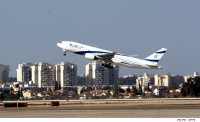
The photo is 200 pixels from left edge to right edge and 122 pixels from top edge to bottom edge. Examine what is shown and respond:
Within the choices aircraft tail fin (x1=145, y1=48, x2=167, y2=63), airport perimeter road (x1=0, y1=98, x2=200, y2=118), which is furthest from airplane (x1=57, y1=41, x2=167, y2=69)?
airport perimeter road (x1=0, y1=98, x2=200, y2=118)

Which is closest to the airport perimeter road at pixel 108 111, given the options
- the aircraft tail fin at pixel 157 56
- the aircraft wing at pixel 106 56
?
the aircraft wing at pixel 106 56

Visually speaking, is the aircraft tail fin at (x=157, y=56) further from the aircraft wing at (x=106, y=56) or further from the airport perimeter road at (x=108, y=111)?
the airport perimeter road at (x=108, y=111)

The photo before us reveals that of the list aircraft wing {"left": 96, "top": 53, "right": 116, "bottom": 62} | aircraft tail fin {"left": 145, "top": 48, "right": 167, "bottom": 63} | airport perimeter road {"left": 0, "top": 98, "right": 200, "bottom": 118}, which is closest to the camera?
airport perimeter road {"left": 0, "top": 98, "right": 200, "bottom": 118}

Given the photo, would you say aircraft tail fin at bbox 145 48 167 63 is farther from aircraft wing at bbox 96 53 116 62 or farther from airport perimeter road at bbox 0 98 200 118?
airport perimeter road at bbox 0 98 200 118

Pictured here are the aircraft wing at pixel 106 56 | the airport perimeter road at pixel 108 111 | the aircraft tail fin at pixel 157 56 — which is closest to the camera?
the airport perimeter road at pixel 108 111
